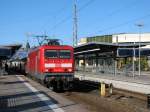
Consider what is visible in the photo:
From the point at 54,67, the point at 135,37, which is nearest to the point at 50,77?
the point at 54,67

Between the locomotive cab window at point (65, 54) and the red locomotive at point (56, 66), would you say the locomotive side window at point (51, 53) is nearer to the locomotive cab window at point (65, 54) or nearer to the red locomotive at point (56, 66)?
the red locomotive at point (56, 66)

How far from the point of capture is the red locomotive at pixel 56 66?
27703 mm

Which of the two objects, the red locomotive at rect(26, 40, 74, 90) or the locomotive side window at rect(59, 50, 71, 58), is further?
the locomotive side window at rect(59, 50, 71, 58)

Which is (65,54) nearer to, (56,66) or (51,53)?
(51,53)

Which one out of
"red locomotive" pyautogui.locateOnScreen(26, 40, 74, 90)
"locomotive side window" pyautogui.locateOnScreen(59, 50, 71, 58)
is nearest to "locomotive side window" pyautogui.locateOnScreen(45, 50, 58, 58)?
"red locomotive" pyautogui.locateOnScreen(26, 40, 74, 90)

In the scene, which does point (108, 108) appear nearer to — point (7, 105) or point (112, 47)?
point (7, 105)

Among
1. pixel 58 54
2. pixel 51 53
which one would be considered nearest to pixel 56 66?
pixel 58 54

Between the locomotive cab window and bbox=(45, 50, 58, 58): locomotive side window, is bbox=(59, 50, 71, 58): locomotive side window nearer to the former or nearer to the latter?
the locomotive cab window

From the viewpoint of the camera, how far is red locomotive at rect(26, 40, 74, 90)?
1091 inches

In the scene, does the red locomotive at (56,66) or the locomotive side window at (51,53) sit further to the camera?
the locomotive side window at (51,53)

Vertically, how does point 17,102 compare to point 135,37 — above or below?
below

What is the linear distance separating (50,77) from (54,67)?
2.33 ft

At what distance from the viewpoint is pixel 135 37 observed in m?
117

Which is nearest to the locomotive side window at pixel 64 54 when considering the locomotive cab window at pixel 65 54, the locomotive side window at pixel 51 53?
the locomotive cab window at pixel 65 54
